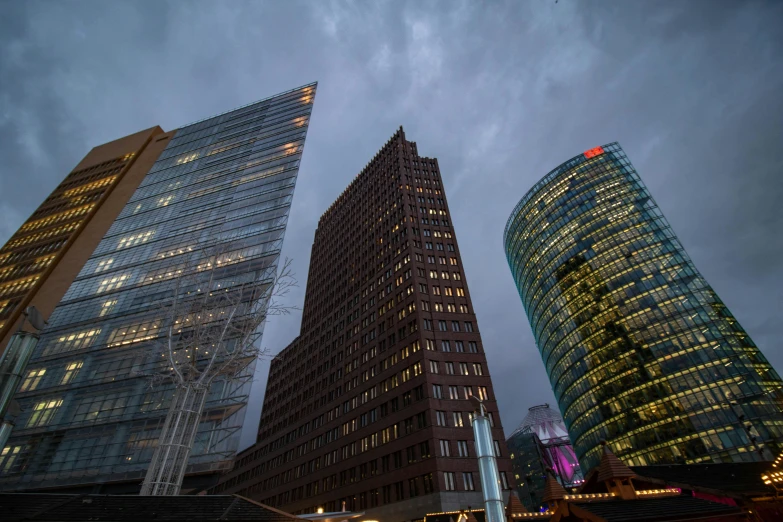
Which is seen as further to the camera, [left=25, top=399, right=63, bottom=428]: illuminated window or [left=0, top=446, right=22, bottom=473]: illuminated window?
[left=25, top=399, right=63, bottom=428]: illuminated window

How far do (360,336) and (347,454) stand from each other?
20045 millimetres

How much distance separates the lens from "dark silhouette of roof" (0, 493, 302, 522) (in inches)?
575

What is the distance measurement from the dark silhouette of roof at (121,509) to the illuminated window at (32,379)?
99.8ft

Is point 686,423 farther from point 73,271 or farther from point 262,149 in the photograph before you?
point 73,271

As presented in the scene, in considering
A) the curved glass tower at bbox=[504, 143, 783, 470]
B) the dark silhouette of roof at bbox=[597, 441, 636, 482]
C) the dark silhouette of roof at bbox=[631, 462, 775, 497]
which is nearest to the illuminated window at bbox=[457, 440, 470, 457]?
the dark silhouette of roof at bbox=[631, 462, 775, 497]

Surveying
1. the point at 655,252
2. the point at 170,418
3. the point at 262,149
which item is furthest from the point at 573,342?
the point at 170,418

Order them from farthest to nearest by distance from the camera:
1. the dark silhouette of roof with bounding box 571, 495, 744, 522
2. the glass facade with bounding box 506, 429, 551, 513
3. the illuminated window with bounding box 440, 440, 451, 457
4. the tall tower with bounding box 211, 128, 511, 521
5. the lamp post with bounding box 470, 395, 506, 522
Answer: the glass facade with bounding box 506, 429, 551, 513 → the tall tower with bounding box 211, 128, 511, 521 → the illuminated window with bounding box 440, 440, 451, 457 → the dark silhouette of roof with bounding box 571, 495, 744, 522 → the lamp post with bounding box 470, 395, 506, 522

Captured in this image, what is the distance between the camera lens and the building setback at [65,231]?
47531 millimetres

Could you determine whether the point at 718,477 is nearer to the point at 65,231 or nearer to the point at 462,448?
the point at 462,448

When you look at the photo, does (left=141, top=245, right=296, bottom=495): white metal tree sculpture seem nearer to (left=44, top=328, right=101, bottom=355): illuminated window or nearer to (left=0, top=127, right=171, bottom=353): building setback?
(left=44, top=328, right=101, bottom=355): illuminated window

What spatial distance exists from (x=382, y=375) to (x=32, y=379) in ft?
138

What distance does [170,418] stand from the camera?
2277 cm

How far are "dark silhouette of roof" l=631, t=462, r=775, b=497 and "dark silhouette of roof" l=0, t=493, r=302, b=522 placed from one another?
20976mm

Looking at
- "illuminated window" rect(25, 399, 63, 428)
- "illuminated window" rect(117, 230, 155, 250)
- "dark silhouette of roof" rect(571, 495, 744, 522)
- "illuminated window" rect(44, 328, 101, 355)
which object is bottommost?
"dark silhouette of roof" rect(571, 495, 744, 522)
